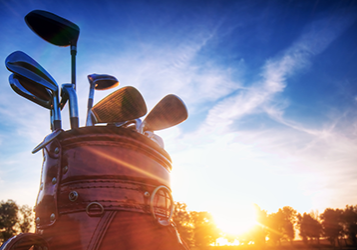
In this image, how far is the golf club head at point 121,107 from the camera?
1.68m

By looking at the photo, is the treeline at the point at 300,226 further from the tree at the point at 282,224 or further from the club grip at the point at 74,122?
the club grip at the point at 74,122

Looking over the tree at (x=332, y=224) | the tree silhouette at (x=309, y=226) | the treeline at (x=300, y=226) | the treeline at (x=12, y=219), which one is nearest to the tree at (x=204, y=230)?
the treeline at (x=300, y=226)

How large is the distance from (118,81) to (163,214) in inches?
67.6

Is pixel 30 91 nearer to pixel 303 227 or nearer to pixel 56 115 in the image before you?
pixel 56 115

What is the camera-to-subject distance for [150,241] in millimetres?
1417

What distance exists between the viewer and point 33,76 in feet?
5.83

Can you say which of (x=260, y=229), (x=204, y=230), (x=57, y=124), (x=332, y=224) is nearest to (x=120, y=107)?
(x=57, y=124)

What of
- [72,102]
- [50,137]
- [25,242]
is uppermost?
[72,102]

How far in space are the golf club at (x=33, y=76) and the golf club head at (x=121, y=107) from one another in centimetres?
28

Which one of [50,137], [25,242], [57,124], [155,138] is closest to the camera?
[25,242]

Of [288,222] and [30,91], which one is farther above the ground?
[30,91]

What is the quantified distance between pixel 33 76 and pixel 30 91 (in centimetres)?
20

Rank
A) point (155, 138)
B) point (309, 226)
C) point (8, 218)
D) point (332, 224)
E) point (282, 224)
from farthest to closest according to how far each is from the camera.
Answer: point (282, 224), point (309, 226), point (332, 224), point (8, 218), point (155, 138)

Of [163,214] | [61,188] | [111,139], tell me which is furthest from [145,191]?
[61,188]
